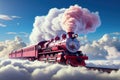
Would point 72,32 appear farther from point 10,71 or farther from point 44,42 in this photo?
point 10,71

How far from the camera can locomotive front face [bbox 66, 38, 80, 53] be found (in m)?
25.6

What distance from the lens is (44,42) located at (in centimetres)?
3409

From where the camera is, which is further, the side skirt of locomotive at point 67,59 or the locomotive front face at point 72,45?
the locomotive front face at point 72,45

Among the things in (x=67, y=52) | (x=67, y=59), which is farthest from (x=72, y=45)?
(x=67, y=59)

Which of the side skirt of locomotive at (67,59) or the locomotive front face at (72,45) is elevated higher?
the locomotive front face at (72,45)

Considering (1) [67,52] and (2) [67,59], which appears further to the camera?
(1) [67,52]

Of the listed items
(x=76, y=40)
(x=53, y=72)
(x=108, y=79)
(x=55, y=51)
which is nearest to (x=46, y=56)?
(x=55, y=51)

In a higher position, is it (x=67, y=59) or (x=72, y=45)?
(x=72, y=45)

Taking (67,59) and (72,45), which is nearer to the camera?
(67,59)

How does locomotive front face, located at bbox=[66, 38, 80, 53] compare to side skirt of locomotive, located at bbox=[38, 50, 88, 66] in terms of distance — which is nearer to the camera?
side skirt of locomotive, located at bbox=[38, 50, 88, 66]

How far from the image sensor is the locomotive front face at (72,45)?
25.6 metres

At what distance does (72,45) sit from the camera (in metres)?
26.0

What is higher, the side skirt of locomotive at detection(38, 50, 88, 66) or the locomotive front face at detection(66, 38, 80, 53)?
the locomotive front face at detection(66, 38, 80, 53)

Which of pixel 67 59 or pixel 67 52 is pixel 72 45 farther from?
pixel 67 59
